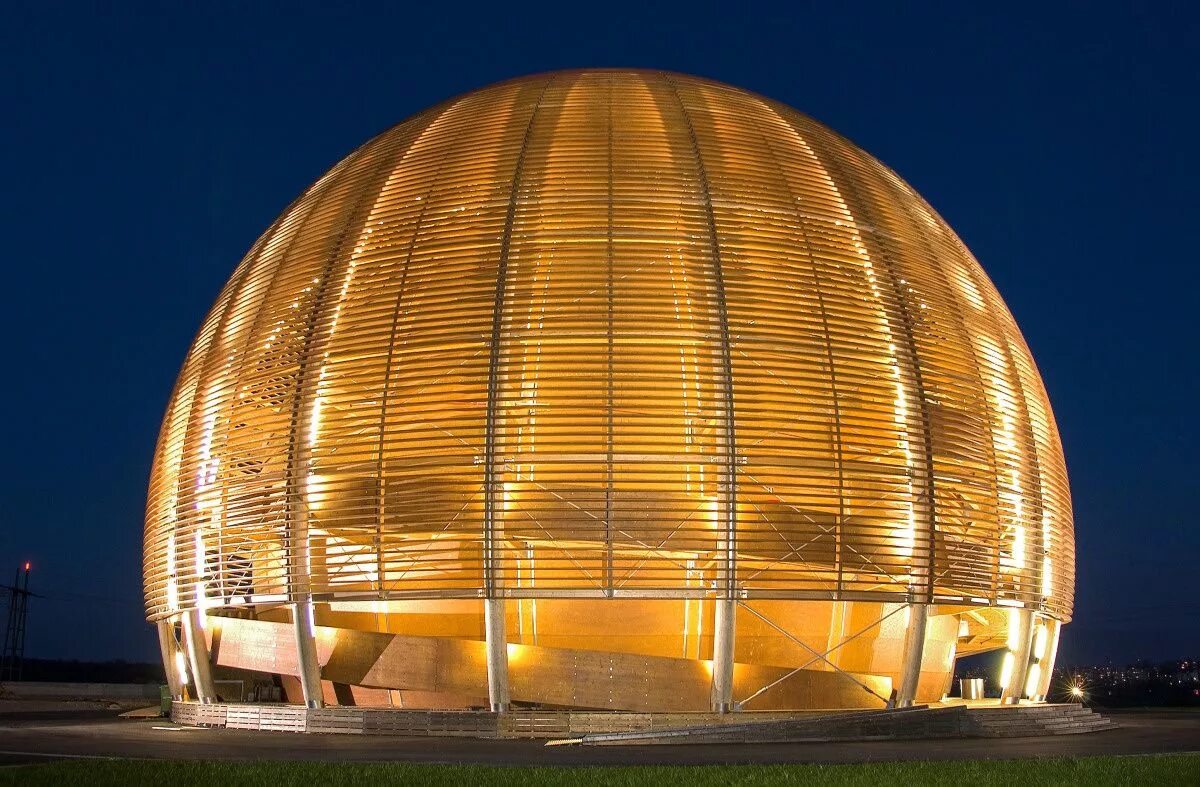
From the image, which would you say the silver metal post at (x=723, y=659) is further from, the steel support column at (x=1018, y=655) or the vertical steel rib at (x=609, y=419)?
the steel support column at (x=1018, y=655)

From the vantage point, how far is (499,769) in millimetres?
14508

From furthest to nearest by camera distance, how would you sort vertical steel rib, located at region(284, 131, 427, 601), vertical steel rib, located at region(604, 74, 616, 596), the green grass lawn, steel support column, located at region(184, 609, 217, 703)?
steel support column, located at region(184, 609, 217, 703) → vertical steel rib, located at region(284, 131, 427, 601) → vertical steel rib, located at region(604, 74, 616, 596) → the green grass lawn

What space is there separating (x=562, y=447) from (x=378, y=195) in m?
6.59

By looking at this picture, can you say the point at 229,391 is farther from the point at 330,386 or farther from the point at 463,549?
the point at 463,549

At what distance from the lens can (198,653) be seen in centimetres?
2406

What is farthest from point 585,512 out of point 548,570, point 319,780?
point 319,780

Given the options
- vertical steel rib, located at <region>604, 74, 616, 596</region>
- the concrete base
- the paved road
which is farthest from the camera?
vertical steel rib, located at <region>604, 74, 616, 596</region>

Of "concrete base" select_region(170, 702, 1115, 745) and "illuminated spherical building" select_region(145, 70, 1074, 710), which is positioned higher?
"illuminated spherical building" select_region(145, 70, 1074, 710)

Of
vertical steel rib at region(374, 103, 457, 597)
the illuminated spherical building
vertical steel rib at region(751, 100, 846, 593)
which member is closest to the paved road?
the illuminated spherical building

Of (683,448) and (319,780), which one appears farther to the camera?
(683,448)

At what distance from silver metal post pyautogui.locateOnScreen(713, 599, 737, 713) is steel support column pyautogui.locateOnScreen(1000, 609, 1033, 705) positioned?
21.7 feet

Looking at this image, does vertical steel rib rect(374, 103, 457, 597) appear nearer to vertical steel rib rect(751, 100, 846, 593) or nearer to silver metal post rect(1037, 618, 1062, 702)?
vertical steel rib rect(751, 100, 846, 593)

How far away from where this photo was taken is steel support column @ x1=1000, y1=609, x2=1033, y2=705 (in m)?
24.4

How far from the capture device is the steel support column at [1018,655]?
24422 millimetres
